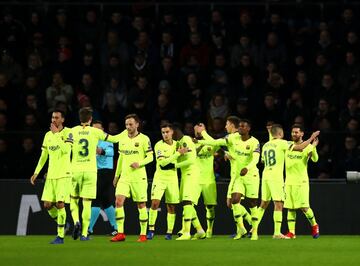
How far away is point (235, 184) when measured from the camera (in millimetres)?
19797

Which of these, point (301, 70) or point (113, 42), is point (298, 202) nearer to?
point (301, 70)

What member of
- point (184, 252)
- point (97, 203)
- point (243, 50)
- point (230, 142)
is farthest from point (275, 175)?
point (243, 50)

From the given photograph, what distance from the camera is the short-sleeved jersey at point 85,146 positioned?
739 inches

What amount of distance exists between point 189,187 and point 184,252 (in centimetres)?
326

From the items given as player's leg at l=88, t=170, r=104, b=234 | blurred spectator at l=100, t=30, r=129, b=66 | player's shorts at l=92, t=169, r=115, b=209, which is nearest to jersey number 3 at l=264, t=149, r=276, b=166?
player's shorts at l=92, t=169, r=115, b=209

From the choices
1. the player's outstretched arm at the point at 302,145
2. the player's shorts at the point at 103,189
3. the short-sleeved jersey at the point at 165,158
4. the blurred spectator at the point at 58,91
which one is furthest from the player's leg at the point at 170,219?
the blurred spectator at the point at 58,91

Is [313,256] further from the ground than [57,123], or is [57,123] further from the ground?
[57,123]

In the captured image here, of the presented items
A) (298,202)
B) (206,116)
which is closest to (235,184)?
(298,202)

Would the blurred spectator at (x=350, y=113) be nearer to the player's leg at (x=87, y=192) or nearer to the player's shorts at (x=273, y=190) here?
the player's shorts at (x=273, y=190)

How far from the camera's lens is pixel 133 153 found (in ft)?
62.5

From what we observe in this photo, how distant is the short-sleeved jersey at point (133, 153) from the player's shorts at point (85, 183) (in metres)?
0.53

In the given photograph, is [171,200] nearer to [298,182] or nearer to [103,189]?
[103,189]

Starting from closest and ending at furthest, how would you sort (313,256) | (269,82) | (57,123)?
(313,256) < (57,123) < (269,82)

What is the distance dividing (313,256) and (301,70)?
8579 millimetres
